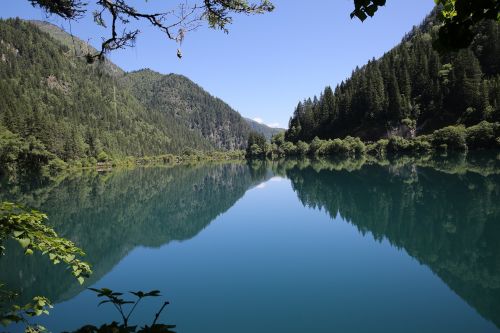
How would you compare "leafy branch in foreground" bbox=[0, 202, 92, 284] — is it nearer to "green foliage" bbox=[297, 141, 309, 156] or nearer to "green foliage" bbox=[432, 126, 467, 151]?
"green foliage" bbox=[432, 126, 467, 151]

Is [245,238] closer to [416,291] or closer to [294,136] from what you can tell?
[416,291]

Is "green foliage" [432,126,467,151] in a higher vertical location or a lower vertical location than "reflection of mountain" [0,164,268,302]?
higher

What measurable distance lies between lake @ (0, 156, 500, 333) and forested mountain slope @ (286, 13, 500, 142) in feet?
229

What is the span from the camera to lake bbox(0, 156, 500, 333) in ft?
43.6

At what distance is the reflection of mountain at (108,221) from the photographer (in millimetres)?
19750

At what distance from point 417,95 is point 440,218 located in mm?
107025

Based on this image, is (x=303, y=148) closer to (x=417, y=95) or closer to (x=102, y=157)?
(x=417, y=95)

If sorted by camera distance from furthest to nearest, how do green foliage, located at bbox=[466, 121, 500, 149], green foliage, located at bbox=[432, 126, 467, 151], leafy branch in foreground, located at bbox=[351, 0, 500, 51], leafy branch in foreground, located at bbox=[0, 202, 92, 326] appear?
green foliage, located at bbox=[432, 126, 467, 151] < green foliage, located at bbox=[466, 121, 500, 149] < leafy branch in foreground, located at bbox=[0, 202, 92, 326] < leafy branch in foreground, located at bbox=[351, 0, 500, 51]

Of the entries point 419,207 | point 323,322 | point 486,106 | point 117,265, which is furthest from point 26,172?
point 486,106

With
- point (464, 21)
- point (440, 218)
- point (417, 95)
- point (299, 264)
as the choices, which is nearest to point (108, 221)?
point (299, 264)

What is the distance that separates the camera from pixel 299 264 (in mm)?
19625

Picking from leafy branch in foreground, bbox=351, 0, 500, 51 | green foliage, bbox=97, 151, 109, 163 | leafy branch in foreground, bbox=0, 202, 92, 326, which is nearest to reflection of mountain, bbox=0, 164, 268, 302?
leafy branch in foreground, bbox=0, 202, 92, 326

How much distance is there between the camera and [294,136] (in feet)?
523

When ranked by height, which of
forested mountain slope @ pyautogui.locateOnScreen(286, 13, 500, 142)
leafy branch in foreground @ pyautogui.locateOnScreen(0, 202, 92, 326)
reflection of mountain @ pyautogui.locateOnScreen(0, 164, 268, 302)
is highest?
forested mountain slope @ pyautogui.locateOnScreen(286, 13, 500, 142)
